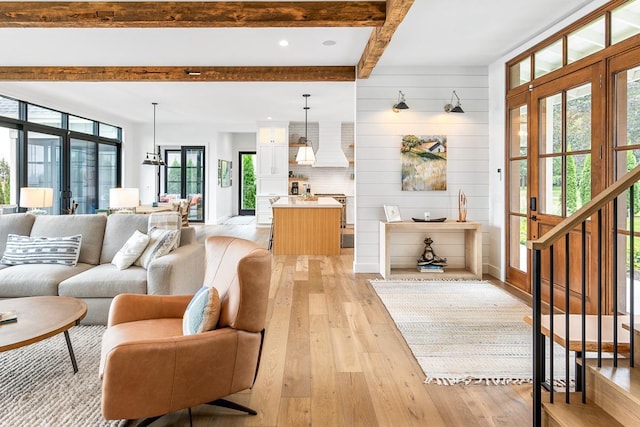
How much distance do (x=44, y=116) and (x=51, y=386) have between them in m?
6.72

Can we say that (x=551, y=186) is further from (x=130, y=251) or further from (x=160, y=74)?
(x=160, y=74)

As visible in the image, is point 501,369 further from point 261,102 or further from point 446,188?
point 261,102

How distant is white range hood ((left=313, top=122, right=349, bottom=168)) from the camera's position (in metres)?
10.4

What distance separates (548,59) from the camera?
13.7 ft

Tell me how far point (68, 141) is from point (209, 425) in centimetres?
803

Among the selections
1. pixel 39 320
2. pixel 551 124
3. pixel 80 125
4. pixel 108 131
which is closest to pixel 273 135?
pixel 108 131

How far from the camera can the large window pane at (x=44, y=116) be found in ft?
22.9

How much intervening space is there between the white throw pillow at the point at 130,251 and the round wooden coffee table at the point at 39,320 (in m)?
0.78

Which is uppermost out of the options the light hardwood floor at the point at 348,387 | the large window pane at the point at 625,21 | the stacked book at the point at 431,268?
the large window pane at the point at 625,21

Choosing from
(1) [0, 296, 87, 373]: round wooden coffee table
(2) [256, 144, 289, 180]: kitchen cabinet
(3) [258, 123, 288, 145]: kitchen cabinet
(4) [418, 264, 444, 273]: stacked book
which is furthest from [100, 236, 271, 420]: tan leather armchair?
(3) [258, 123, 288, 145]: kitchen cabinet

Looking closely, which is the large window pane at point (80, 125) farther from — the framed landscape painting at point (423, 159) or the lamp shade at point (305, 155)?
the framed landscape painting at point (423, 159)

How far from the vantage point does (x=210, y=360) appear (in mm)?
1829

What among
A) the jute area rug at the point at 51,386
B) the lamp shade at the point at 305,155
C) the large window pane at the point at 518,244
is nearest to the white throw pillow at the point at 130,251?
the jute area rug at the point at 51,386

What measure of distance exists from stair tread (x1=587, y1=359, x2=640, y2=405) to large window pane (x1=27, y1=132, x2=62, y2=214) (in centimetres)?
819
